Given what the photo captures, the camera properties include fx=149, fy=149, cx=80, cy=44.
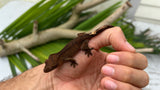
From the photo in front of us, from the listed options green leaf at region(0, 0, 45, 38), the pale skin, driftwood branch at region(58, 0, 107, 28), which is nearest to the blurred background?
green leaf at region(0, 0, 45, 38)

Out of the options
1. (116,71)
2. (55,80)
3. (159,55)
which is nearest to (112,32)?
(116,71)

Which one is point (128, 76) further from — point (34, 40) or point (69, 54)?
point (34, 40)

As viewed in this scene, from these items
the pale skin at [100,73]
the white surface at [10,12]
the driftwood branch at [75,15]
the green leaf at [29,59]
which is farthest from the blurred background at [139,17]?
the driftwood branch at [75,15]

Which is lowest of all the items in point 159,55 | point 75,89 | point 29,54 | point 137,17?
point 159,55

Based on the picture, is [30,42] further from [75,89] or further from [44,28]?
[75,89]

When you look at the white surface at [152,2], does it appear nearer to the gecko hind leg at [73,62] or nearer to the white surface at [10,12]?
the white surface at [10,12]

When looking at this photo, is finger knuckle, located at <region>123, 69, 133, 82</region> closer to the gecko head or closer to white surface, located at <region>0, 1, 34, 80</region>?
the gecko head
